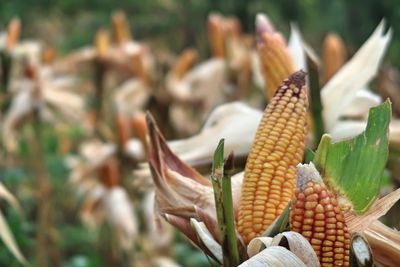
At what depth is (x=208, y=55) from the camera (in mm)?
6305

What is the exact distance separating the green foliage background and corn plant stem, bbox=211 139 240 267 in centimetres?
350

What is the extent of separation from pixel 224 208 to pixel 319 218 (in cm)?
8

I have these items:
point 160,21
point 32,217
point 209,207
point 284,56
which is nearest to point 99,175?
point 32,217

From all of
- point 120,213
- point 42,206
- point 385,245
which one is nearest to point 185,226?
point 385,245

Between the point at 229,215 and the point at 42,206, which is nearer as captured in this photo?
the point at 229,215

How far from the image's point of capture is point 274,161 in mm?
909

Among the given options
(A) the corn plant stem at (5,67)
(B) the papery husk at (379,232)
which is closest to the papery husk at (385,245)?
(B) the papery husk at (379,232)

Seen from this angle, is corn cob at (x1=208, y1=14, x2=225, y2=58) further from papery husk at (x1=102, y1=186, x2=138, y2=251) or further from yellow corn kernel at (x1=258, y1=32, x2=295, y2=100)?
yellow corn kernel at (x1=258, y1=32, x2=295, y2=100)

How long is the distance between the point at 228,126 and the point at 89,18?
6.64 m

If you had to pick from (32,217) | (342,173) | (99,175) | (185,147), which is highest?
(342,173)

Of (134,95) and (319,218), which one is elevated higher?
(319,218)

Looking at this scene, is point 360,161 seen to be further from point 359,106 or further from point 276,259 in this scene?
point 359,106

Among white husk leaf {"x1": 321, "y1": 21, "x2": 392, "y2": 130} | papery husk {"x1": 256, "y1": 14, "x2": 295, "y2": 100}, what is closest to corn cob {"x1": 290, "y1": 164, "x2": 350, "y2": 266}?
papery husk {"x1": 256, "y1": 14, "x2": 295, "y2": 100}

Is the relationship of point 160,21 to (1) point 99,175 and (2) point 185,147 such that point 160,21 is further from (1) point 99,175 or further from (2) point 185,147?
(2) point 185,147
